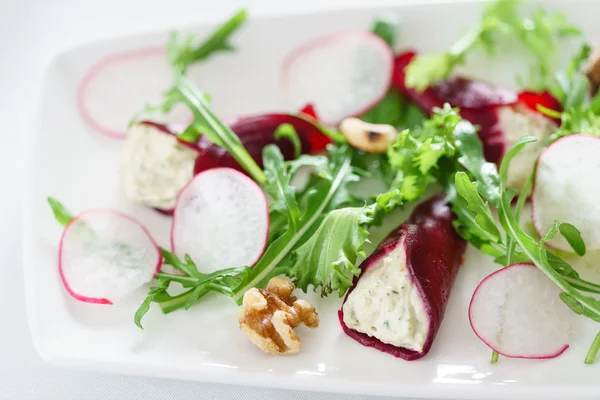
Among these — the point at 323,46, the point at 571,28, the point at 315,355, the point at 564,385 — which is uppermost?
the point at 323,46

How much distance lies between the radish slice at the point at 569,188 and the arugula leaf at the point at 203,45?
122 cm

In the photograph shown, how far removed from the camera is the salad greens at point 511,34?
2.45 m

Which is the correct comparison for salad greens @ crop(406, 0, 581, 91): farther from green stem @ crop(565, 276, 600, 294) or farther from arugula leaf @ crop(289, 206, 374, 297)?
green stem @ crop(565, 276, 600, 294)

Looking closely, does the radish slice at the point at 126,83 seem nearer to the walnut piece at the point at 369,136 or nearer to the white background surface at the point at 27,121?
the white background surface at the point at 27,121

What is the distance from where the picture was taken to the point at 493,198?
2.03m

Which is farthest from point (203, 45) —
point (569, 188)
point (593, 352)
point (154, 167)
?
point (593, 352)

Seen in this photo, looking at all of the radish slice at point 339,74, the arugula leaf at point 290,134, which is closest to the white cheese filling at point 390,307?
the arugula leaf at point 290,134

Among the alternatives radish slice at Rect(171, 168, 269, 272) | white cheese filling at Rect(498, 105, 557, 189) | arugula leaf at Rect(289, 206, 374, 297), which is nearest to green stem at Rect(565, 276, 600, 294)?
white cheese filling at Rect(498, 105, 557, 189)

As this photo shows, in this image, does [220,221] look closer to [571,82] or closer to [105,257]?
[105,257]

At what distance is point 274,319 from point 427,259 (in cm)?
46

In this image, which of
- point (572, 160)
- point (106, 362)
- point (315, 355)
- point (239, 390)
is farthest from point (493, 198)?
point (106, 362)

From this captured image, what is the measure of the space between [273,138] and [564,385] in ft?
4.00

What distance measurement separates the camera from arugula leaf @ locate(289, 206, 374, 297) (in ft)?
6.39

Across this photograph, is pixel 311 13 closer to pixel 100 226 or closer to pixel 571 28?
pixel 571 28
